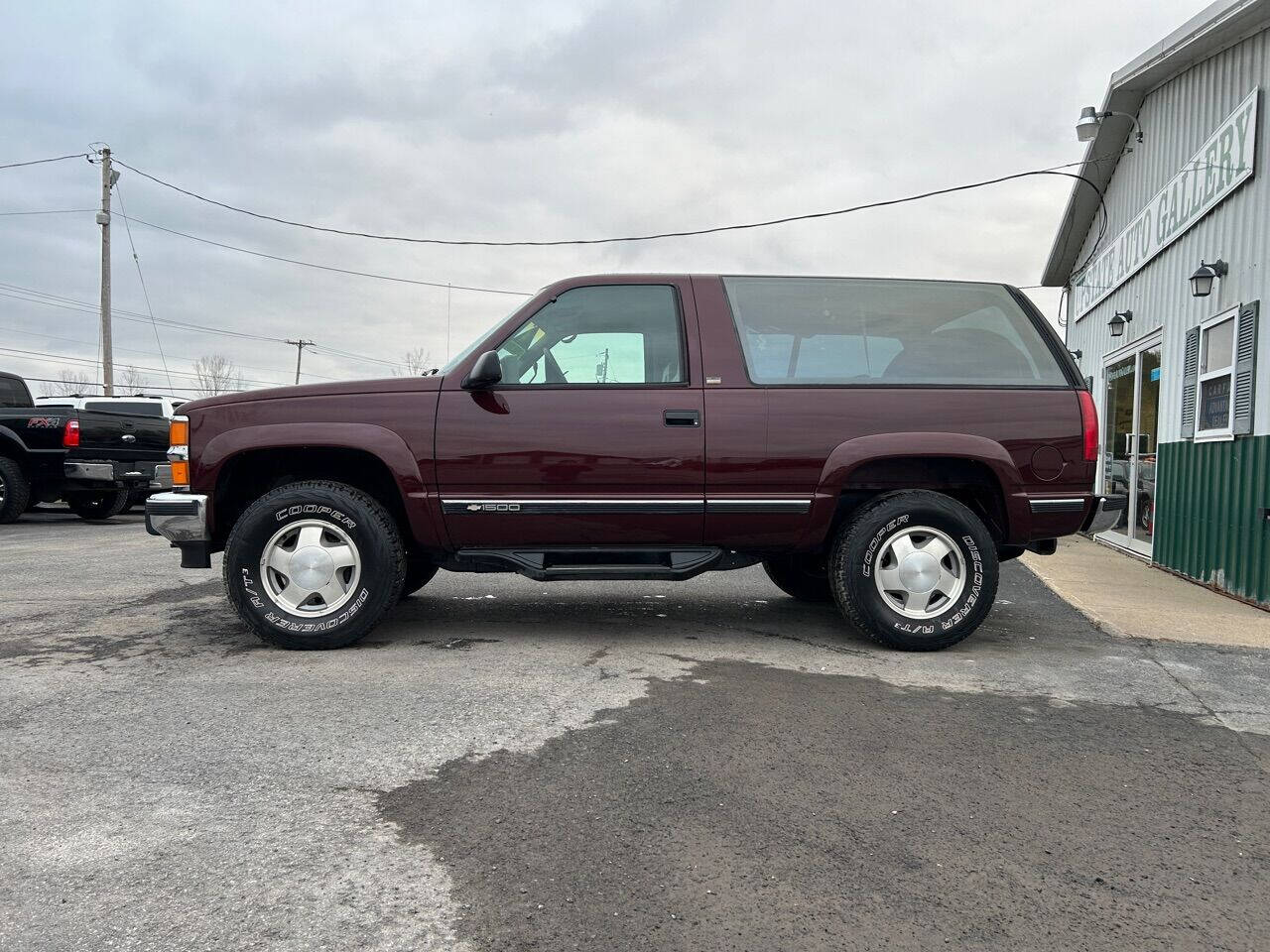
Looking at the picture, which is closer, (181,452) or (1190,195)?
(181,452)

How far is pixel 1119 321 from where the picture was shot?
457 inches

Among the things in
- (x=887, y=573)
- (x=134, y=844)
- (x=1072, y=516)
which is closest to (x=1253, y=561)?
(x=1072, y=516)

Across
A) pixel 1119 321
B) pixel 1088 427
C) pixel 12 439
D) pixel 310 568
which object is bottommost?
pixel 310 568

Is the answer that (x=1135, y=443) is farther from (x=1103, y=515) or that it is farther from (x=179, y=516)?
(x=179, y=516)

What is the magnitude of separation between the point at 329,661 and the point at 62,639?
1565 mm

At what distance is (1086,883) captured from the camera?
237 cm

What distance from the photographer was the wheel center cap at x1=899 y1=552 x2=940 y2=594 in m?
4.93

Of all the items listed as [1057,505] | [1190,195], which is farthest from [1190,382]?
[1057,505]

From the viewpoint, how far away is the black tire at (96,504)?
1415 cm

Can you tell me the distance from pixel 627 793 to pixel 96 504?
45.5ft

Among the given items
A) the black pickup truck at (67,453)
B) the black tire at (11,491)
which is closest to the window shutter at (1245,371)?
the black pickup truck at (67,453)

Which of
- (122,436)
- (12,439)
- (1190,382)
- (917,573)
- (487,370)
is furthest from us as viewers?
(122,436)

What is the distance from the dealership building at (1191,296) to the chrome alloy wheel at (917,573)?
137 inches

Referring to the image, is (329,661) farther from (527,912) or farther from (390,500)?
(527,912)
